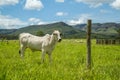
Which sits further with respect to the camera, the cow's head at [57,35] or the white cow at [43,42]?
the white cow at [43,42]

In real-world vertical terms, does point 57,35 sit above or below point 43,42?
above

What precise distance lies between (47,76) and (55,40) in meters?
6.69

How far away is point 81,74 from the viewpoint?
1084cm

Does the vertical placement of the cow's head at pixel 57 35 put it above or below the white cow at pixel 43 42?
above

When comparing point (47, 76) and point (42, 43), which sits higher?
point (42, 43)

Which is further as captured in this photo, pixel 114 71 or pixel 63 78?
pixel 114 71

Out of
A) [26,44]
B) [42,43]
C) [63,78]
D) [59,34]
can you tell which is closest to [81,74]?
[63,78]

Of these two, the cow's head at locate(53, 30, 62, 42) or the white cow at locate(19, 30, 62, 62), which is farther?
the white cow at locate(19, 30, 62, 62)

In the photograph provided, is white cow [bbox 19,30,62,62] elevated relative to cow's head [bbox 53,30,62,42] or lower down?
lower down

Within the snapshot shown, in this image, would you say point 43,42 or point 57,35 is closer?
point 57,35

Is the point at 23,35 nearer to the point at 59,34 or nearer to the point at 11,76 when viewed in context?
the point at 59,34

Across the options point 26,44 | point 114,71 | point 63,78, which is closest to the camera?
point 63,78

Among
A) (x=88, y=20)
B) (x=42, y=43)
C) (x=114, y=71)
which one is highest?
(x=88, y=20)

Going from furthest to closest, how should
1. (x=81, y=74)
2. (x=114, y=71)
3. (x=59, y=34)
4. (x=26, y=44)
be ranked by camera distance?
1. (x=26, y=44)
2. (x=59, y=34)
3. (x=114, y=71)
4. (x=81, y=74)
